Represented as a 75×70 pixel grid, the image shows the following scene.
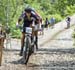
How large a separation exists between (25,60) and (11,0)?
20253mm

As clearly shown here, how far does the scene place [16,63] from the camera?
1213cm

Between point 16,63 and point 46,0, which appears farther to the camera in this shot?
point 46,0

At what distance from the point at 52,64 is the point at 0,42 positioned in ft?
5.34

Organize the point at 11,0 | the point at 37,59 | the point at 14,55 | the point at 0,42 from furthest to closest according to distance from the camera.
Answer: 1. the point at 11,0
2. the point at 14,55
3. the point at 37,59
4. the point at 0,42

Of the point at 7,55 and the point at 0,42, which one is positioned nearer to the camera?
the point at 0,42

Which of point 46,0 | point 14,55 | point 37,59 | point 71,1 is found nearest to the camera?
point 37,59

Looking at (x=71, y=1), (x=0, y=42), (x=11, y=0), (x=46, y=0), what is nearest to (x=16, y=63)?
(x=0, y=42)

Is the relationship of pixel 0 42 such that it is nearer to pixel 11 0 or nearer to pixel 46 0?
pixel 11 0

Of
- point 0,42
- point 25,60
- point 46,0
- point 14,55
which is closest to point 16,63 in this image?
point 25,60

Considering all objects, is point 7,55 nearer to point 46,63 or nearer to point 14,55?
point 14,55

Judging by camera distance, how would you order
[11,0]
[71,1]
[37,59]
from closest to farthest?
1. [37,59]
2. [11,0]
3. [71,1]

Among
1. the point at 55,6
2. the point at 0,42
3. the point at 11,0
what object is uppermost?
the point at 0,42

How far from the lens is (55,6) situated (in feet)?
265

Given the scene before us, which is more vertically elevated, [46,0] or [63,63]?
[63,63]
